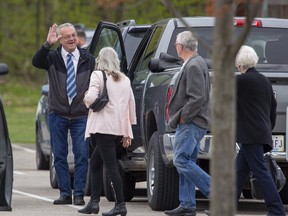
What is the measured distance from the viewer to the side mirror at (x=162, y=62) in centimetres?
1210

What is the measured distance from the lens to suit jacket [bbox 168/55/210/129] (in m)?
10.9

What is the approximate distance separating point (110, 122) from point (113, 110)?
14cm

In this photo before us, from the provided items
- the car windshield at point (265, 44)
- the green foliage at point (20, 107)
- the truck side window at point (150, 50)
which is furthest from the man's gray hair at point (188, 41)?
the green foliage at point (20, 107)

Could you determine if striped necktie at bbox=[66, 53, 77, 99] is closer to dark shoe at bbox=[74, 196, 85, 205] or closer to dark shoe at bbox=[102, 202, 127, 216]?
dark shoe at bbox=[74, 196, 85, 205]

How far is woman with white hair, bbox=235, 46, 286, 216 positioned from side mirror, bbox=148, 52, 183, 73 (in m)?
1.50

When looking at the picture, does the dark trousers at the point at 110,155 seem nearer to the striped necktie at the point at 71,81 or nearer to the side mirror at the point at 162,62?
the side mirror at the point at 162,62

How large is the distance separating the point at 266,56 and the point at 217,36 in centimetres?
548

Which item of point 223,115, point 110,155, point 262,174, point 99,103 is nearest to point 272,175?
point 262,174

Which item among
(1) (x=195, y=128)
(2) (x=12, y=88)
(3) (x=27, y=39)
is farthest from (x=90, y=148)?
(3) (x=27, y=39)

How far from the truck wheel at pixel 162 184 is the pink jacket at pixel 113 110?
0.66 meters

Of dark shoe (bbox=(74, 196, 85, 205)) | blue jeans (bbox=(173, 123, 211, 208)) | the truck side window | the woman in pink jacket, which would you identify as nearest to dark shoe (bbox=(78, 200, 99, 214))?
the woman in pink jacket

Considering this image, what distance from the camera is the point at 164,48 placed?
12.6 meters

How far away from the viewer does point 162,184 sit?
11812 mm

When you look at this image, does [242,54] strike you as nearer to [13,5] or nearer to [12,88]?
[12,88]
